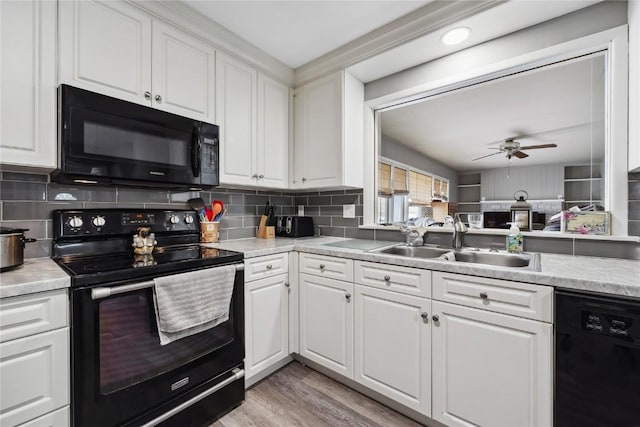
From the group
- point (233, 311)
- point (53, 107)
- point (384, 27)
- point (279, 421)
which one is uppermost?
point (384, 27)

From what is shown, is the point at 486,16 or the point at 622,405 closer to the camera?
the point at 622,405

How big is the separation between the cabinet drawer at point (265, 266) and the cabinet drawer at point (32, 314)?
85 centimetres

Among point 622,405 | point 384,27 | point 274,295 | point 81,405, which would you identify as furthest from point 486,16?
point 81,405

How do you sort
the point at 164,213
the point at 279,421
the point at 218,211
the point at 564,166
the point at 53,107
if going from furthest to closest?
1. the point at 218,211
2. the point at 164,213
3. the point at 564,166
4. the point at 279,421
5. the point at 53,107

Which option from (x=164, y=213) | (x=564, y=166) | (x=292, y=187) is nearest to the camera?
(x=564, y=166)

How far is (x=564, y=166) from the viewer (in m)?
1.66

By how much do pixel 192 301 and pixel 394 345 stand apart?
1099 millimetres

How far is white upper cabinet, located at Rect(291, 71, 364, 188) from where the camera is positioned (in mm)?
2186

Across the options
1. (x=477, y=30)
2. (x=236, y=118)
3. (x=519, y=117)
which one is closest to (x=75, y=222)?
(x=236, y=118)

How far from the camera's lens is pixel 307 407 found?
5.35 ft

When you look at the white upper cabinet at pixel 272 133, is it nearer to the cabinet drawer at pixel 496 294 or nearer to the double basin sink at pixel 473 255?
the double basin sink at pixel 473 255

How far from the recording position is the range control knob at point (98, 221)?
1.57 meters

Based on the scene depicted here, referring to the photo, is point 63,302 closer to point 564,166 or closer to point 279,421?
point 279,421

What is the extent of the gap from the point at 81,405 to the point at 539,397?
5.94 ft
